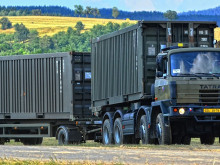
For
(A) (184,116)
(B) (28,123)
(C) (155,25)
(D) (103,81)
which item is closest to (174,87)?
(A) (184,116)

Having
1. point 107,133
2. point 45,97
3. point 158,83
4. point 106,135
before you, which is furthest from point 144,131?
point 45,97

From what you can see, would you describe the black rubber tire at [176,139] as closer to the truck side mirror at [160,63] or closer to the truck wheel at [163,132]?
the truck wheel at [163,132]

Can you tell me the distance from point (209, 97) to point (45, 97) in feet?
36.9

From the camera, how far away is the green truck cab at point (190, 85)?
20922mm

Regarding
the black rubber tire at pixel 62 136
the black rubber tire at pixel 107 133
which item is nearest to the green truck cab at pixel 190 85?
the black rubber tire at pixel 107 133

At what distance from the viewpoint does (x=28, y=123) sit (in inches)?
1261

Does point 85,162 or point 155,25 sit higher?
point 155,25

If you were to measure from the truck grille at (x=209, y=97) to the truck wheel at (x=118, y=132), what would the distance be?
4.62 meters

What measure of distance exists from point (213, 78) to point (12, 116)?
1349cm

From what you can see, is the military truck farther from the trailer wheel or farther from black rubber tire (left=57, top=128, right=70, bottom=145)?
black rubber tire (left=57, top=128, right=70, bottom=145)

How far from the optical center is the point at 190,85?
2091cm

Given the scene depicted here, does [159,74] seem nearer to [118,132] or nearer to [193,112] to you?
[193,112]

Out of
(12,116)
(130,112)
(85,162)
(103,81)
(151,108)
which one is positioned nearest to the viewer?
(85,162)

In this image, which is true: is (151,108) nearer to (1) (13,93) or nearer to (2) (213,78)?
(2) (213,78)
